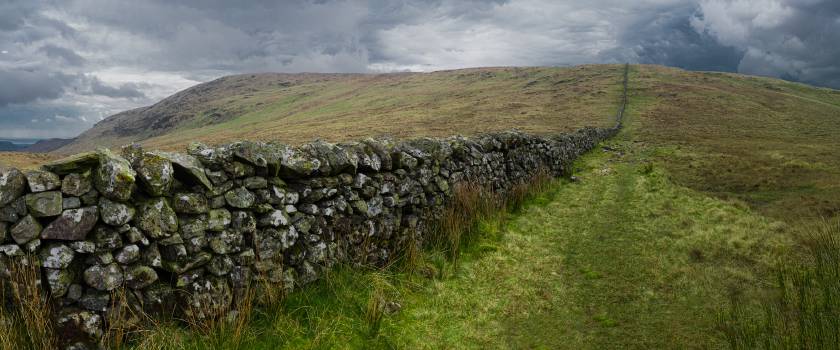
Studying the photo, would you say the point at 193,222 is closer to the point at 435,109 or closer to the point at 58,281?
the point at 58,281

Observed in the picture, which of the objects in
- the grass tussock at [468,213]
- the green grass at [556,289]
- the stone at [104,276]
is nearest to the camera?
the stone at [104,276]

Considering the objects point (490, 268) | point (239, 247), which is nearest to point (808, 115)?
point (490, 268)

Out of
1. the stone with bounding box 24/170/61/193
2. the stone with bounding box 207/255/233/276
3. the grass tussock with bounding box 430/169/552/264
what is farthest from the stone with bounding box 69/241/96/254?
the grass tussock with bounding box 430/169/552/264

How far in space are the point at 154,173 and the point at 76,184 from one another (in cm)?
64

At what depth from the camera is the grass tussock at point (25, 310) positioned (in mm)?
3635

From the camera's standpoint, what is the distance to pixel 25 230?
3730 millimetres

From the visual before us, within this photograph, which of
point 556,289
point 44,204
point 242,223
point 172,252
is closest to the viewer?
point 44,204

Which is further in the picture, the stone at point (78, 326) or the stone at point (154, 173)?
the stone at point (154, 173)

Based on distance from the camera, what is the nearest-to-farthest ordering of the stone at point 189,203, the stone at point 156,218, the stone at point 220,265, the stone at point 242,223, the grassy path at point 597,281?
the stone at point 156,218 → the stone at point 189,203 → the stone at point 220,265 → the stone at point 242,223 → the grassy path at point 597,281

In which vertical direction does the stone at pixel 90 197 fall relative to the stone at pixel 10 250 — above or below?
above

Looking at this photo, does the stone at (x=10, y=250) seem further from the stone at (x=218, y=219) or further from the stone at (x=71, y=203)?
the stone at (x=218, y=219)

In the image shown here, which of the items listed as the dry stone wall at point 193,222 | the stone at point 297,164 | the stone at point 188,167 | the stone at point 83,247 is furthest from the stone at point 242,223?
the stone at point 83,247

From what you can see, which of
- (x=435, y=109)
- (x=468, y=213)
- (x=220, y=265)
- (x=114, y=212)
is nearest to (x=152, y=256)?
(x=114, y=212)

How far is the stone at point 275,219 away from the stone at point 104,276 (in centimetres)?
160
